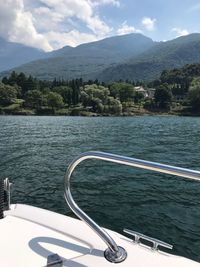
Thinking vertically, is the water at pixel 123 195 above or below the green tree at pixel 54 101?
below

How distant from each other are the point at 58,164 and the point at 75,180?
16.1ft

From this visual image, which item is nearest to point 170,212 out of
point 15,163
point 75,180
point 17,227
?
point 75,180

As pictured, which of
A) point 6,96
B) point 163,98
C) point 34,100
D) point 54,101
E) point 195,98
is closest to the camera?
point 54,101

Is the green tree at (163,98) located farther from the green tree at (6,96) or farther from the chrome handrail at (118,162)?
the chrome handrail at (118,162)

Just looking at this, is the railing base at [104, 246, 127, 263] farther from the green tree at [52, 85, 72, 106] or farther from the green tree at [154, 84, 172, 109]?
the green tree at [154, 84, 172, 109]

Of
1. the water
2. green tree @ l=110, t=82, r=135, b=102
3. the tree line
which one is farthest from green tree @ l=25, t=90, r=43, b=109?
the water

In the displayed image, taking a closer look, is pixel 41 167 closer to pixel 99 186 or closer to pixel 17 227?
pixel 99 186

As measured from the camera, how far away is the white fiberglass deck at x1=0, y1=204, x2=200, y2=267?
13.0ft

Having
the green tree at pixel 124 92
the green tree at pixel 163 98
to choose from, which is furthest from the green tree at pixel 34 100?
the green tree at pixel 163 98

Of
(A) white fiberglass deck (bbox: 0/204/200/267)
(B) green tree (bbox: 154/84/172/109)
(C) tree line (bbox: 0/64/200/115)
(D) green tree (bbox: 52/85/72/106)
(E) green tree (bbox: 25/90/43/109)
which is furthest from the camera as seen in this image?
(B) green tree (bbox: 154/84/172/109)

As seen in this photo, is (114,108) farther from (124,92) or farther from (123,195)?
(123,195)

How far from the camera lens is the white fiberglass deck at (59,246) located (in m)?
3.97

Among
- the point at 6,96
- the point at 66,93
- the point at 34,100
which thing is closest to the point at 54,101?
the point at 34,100

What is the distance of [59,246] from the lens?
4441 mm
